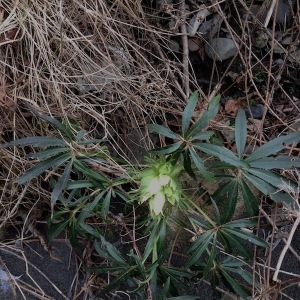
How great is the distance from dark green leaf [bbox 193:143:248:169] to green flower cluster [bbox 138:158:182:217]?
9 cm

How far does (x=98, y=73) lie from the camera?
4.76ft

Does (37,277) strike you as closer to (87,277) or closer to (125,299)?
(87,277)

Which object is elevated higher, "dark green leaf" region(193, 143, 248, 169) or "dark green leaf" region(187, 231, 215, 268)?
"dark green leaf" region(193, 143, 248, 169)

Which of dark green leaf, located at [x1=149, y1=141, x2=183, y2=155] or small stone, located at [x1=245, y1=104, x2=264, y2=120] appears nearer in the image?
dark green leaf, located at [x1=149, y1=141, x2=183, y2=155]

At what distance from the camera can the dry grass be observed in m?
1.41

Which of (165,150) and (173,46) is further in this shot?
(173,46)

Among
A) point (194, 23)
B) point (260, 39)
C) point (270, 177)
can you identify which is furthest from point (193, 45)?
point (270, 177)

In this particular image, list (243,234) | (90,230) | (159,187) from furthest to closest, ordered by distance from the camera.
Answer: (90,230) < (243,234) < (159,187)

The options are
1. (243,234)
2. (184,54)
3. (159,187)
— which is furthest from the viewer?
(184,54)

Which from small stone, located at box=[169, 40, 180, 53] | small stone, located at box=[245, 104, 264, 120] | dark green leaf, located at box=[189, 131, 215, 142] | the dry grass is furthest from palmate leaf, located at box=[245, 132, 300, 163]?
small stone, located at box=[169, 40, 180, 53]

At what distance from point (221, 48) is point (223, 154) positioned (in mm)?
556

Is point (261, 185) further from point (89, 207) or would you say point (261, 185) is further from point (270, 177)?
point (89, 207)

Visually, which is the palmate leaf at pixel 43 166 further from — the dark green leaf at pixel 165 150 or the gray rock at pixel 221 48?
the gray rock at pixel 221 48

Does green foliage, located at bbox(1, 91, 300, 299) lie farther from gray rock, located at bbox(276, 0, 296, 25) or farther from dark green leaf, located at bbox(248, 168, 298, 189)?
gray rock, located at bbox(276, 0, 296, 25)
